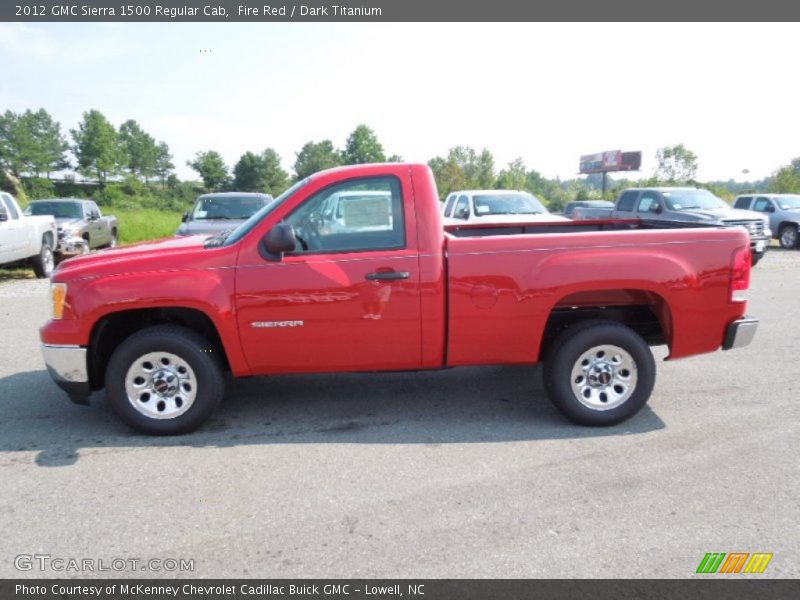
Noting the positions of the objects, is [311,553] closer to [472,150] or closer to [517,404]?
[517,404]

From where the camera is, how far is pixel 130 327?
4.63 m

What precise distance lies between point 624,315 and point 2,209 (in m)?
11.6

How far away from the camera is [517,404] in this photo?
500 centimetres

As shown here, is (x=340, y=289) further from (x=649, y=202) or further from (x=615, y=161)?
(x=615, y=161)

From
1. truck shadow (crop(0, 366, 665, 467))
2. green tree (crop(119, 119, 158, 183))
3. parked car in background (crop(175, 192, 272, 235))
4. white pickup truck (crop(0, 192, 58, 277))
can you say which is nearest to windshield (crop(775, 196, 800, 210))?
parked car in background (crop(175, 192, 272, 235))

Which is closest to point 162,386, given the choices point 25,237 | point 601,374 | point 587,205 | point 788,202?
point 601,374

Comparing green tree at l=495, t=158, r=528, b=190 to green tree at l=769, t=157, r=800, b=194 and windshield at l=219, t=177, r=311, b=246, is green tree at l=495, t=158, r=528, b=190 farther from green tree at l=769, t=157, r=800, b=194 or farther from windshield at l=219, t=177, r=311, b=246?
windshield at l=219, t=177, r=311, b=246

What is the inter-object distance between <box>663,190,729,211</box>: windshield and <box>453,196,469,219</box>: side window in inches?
204

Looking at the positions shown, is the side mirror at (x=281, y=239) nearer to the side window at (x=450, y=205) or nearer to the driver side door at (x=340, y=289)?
the driver side door at (x=340, y=289)

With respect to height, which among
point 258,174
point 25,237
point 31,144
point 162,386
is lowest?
point 162,386

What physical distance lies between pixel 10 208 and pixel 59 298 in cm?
930

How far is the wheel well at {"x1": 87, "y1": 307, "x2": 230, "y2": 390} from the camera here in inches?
173

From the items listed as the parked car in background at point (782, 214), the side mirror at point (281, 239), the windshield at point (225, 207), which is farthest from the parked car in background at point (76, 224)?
the parked car in background at point (782, 214)

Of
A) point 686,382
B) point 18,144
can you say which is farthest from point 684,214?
point 18,144
